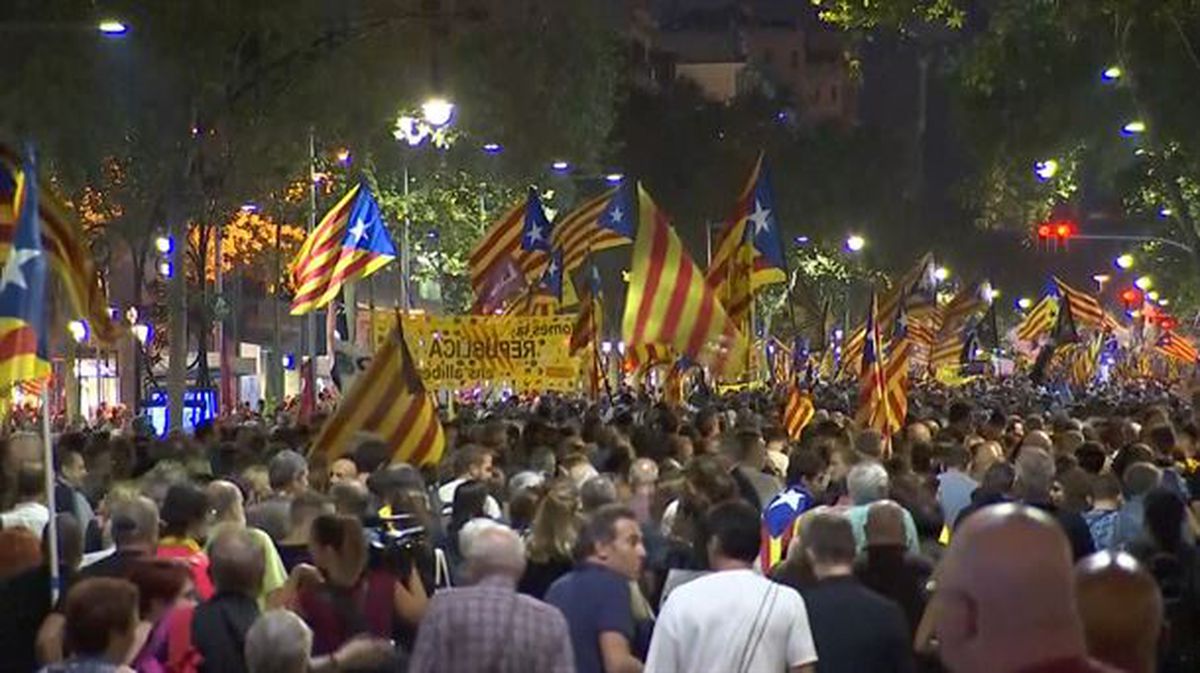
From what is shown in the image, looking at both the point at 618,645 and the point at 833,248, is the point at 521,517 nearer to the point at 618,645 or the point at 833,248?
the point at 618,645

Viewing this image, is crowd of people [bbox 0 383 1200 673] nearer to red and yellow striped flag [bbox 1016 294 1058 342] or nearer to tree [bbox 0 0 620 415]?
tree [bbox 0 0 620 415]

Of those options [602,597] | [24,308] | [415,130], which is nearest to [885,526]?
[602,597]

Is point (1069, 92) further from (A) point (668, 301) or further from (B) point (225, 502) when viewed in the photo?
(B) point (225, 502)

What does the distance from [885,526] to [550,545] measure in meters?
1.46

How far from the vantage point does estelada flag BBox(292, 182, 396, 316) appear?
30.4 m

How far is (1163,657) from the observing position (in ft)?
35.1

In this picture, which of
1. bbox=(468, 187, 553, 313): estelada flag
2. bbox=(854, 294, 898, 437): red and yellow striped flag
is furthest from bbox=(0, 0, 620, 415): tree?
bbox=(854, 294, 898, 437): red and yellow striped flag

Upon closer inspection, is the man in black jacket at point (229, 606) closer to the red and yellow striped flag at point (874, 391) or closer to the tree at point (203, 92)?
the red and yellow striped flag at point (874, 391)

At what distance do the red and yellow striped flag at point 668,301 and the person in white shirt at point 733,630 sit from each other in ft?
40.0

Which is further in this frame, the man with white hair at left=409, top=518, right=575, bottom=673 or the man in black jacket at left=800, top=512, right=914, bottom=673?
the man in black jacket at left=800, top=512, right=914, bottom=673

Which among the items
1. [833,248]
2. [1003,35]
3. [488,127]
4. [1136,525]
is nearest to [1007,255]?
[833,248]

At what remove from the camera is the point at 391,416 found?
17.7 m

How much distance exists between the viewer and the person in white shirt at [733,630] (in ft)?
28.1

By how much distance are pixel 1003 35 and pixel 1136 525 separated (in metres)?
23.0
